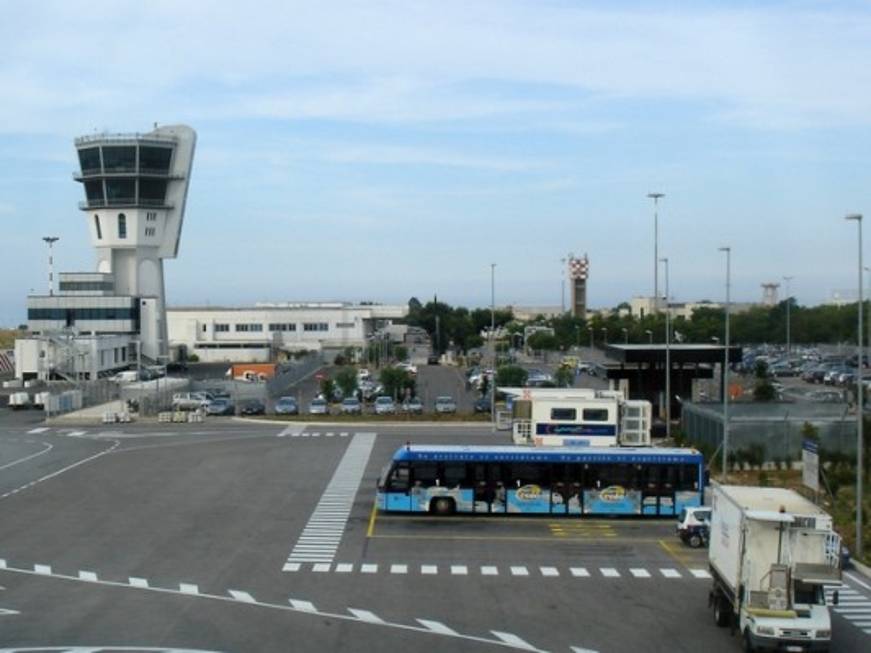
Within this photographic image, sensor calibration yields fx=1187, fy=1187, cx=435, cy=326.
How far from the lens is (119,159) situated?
10706 cm

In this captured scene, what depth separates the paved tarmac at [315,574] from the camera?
2064 cm

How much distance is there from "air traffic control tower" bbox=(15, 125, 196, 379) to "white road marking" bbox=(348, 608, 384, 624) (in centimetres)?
8372

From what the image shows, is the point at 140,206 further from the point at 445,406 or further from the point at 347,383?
the point at 445,406

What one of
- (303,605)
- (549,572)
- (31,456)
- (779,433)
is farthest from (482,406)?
(303,605)

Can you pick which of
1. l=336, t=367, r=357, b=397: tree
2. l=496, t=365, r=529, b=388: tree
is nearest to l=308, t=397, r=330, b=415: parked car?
l=336, t=367, r=357, b=397: tree

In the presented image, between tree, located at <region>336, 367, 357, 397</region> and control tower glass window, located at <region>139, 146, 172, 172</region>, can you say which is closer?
tree, located at <region>336, 367, 357, 397</region>

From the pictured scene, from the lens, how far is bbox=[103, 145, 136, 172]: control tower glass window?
10650cm

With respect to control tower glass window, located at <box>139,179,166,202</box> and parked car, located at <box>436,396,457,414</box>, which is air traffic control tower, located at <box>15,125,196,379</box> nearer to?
control tower glass window, located at <box>139,179,166,202</box>

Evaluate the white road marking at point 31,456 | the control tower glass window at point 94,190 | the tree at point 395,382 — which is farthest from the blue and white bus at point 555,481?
the control tower glass window at point 94,190

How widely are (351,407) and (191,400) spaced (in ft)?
34.7

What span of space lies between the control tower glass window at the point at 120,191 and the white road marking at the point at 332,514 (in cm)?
6415

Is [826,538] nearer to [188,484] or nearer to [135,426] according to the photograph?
[188,484]

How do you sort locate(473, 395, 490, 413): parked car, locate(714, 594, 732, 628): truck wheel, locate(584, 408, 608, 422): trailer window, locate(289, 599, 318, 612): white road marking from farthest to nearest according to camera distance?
locate(473, 395, 490, 413): parked car → locate(584, 408, 608, 422): trailer window → locate(289, 599, 318, 612): white road marking → locate(714, 594, 732, 628): truck wheel

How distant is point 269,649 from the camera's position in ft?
63.9
